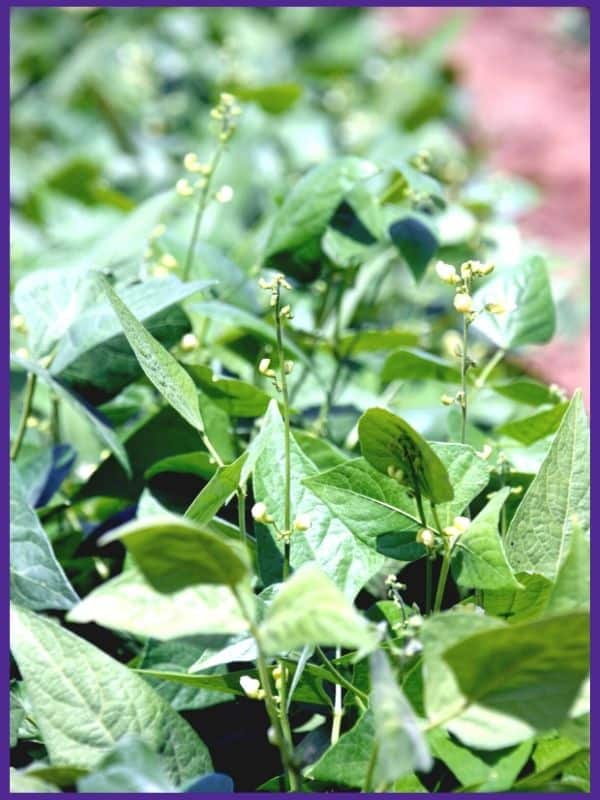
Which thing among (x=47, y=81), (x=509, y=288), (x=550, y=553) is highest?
(x=47, y=81)

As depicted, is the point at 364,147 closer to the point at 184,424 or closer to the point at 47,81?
the point at 47,81

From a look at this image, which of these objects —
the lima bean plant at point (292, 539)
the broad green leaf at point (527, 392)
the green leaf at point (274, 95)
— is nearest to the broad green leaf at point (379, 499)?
the lima bean plant at point (292, 539)

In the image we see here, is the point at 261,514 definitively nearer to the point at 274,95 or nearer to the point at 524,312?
the point at 524,312

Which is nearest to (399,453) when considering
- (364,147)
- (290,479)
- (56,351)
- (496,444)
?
(290,479)

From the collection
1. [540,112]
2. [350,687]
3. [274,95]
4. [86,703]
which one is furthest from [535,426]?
[540,112]

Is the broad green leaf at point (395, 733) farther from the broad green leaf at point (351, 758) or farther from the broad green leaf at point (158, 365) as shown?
the broad green leaf at point (158, 365)

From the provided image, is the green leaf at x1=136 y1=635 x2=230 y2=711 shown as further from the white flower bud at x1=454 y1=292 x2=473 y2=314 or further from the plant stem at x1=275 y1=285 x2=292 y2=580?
the white flower bud at x1=454 y1=292 x2=473 y2=314

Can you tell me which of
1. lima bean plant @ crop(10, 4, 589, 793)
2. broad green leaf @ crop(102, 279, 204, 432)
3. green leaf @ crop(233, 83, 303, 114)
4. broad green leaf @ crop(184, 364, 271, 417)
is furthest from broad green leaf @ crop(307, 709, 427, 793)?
green leaf @ crop(233, 83, 303, 114)
